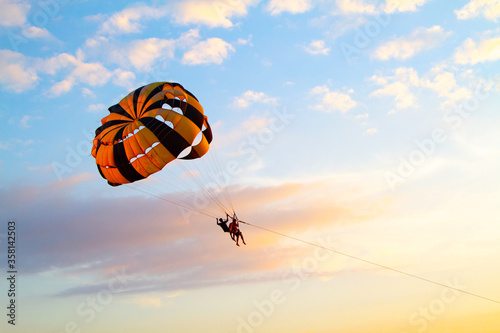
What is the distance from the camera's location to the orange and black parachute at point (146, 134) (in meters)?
21.8

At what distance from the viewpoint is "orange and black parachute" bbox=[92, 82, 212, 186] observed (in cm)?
2183

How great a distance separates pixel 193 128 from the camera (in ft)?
73.3

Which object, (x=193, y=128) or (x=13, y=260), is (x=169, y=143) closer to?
(x=193, y=128)

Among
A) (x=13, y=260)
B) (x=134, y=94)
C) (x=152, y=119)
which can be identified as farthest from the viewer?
(x=13, y=260)

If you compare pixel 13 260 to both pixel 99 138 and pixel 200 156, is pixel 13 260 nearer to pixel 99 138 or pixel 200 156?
pixel 99 138

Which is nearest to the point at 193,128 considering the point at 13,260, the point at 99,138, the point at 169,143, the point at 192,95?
the point at 169,143

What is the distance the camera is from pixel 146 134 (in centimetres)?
2164

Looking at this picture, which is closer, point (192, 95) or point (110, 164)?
point (110, 164)

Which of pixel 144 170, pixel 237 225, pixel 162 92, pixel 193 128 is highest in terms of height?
pixel 162 92

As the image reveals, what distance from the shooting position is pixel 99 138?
74.7 ft

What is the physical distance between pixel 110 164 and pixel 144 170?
1.64m

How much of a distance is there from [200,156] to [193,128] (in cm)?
205

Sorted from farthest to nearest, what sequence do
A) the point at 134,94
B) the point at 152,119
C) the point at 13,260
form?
the point at 13,260 < the point at 134,94 < the point at 152,119

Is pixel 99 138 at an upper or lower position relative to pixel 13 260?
upper
